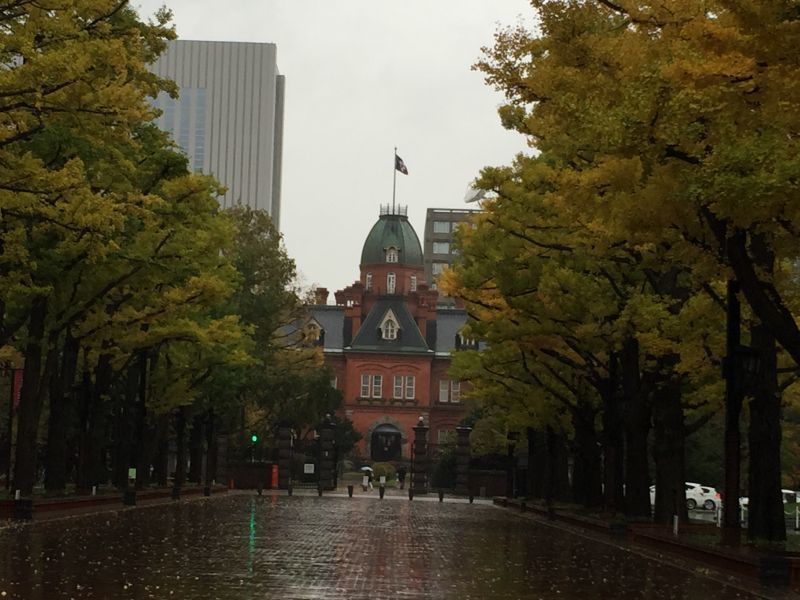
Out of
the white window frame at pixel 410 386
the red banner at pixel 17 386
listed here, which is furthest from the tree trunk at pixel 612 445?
the white window frame at pixel 410 386

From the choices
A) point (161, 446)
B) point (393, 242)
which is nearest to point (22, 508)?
point (161, 446)

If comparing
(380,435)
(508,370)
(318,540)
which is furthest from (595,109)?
(380,435)

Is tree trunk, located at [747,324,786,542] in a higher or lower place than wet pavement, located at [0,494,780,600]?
higher

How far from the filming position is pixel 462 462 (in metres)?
72.8

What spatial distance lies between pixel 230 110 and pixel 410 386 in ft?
273

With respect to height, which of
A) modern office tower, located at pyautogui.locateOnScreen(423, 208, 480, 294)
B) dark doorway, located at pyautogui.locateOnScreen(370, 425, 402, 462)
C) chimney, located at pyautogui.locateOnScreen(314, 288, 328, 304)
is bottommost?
dark doorway, located at pyautogui.locateOnScreen(370, 425, 402, 462)

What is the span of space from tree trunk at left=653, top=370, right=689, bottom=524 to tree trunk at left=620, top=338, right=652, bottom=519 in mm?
1422

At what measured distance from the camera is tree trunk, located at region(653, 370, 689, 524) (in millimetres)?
28438

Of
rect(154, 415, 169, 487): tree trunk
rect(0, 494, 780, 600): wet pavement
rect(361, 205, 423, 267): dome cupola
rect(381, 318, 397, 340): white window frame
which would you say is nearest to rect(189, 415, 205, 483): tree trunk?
rect(154, 415, 169, 487): tree trunk

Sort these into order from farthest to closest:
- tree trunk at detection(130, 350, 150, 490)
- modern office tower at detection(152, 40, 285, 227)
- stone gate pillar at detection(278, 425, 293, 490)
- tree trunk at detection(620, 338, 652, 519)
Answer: modern office tower at detection(152, 40, 285, 227) < stone gate pillar at detection(278, 425, 293, 490) < tree trunk at detection(130, 350, 150, 490) < tree trunk at detection(620, 338, 652, 519)

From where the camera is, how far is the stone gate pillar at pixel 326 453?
70438 mm

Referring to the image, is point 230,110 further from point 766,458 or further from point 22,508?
point 766,458

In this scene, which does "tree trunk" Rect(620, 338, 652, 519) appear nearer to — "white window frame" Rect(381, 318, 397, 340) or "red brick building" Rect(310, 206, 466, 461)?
"red brick building" Rect(310, 206, 466, 461)

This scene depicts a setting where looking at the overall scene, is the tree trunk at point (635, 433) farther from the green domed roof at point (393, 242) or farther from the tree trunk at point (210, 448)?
the green domed roof at point (393, 242)
